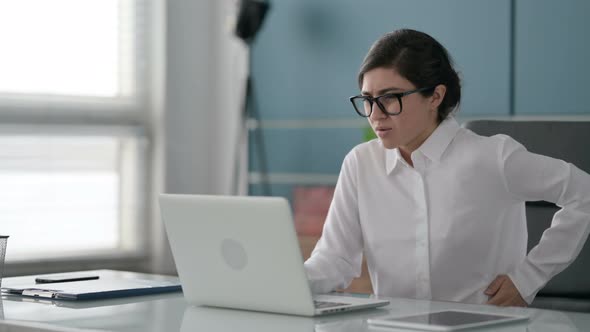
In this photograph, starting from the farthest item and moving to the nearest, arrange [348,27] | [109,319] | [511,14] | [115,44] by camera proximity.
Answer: [115,44]
[348,27]
[511,14]
[109,319]

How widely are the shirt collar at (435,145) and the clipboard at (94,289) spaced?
0.63 metres

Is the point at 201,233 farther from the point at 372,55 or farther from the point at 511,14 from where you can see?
the point at 511,14

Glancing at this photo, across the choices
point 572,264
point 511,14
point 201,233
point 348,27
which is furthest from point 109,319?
point 348,27

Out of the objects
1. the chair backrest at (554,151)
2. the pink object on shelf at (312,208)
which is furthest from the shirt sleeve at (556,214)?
the pink object on shelf at (312,208)

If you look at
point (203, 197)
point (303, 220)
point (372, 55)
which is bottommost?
point (303, 220)

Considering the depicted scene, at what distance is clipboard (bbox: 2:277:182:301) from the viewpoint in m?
2.10

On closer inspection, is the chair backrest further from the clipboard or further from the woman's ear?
the clipboard

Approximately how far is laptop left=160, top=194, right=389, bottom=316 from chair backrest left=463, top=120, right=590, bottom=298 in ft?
2.40

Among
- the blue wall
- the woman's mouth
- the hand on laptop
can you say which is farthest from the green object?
the hand on laptop

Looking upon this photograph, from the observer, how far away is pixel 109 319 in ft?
5.94

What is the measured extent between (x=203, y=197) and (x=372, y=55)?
753mm

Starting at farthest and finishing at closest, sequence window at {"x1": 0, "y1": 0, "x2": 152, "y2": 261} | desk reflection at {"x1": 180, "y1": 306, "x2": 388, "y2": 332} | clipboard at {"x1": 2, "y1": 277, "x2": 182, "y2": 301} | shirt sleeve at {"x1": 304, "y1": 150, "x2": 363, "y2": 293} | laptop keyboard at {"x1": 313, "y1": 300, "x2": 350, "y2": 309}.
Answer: window at {"x1": 0, "y1": 0, "x2": 152, "y2": 261}
shirt sleeve at {"x1": 304, "y1": 150, "x2": 363, "y2": 293}
clipboard at {"x1": 2, "y1": 277, "x2": 182, "y2": 301}
laptop keyboard at {"x1": 313, "y1": 300, "x2": 350, "y2": 309}
desk reflection at {"x1": 180, "y1": 306, "x2": 388, "y2": 332}

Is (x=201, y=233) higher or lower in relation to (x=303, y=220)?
higher

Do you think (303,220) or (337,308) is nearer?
(337,308)
